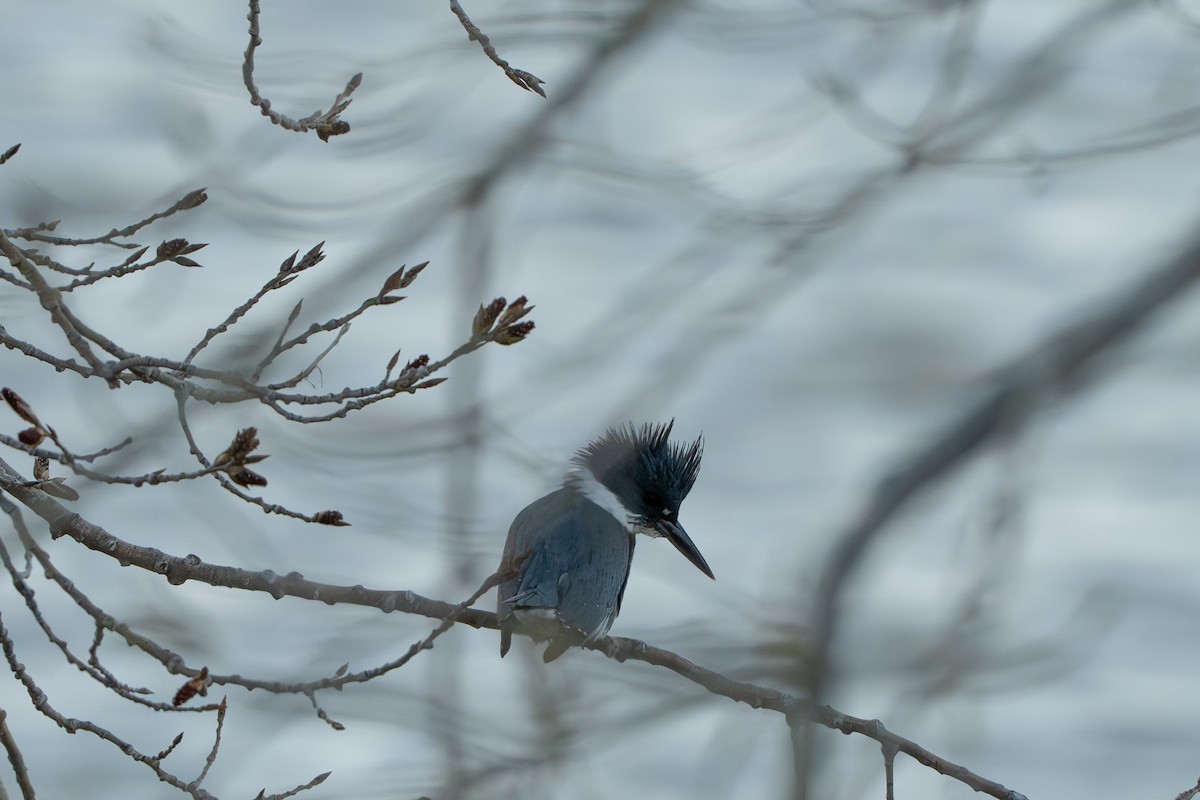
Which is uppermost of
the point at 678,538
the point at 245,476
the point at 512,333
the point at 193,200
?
the point at 678,538

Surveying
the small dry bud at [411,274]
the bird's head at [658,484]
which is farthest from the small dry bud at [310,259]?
the bird's head at [658,484]

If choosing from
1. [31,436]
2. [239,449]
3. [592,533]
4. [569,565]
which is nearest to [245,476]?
[239,449]

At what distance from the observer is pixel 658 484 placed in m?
3.17

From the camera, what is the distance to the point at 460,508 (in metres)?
3.32

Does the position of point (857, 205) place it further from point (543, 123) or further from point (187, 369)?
point (187, 369)

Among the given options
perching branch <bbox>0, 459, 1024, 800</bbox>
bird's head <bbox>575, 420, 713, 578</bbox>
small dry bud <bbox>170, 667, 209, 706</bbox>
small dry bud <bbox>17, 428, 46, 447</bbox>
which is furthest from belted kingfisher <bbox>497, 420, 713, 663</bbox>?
small dry bud <bbox>17, 428, 46, 447</bbox>

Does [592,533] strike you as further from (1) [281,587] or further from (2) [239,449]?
(2) [239,449]

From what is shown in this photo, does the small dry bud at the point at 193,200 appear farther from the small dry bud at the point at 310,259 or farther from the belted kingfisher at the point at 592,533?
the belted kingfisher at the point at 592,533

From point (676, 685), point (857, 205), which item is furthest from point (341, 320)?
point (857, 205)

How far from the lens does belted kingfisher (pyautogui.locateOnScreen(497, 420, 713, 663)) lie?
251cm

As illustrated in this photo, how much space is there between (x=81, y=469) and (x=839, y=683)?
6.46 feet

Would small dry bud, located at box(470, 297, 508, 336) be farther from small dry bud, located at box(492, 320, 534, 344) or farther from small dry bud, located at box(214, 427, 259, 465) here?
small dry bud, located at box(214, 427, 259, 465)

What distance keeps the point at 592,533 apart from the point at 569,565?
0.52 ft

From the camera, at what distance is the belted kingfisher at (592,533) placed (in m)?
2.51
